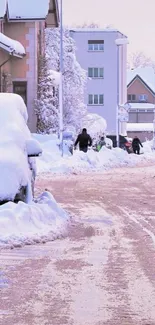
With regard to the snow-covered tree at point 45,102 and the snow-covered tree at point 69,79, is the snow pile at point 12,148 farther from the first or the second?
the snow-covered tree at point 69,79

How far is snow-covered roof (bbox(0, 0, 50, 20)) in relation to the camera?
110 ft

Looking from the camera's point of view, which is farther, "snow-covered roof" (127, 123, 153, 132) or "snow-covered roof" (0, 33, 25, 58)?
"snow-covered roof" (127, 123, 153, 132)

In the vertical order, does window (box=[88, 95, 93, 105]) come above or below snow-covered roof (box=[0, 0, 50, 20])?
below

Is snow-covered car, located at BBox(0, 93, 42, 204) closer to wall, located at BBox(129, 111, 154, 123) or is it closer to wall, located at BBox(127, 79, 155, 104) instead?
wall, located at BBox(129, 111, 154, 123)

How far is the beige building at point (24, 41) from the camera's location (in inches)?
1308

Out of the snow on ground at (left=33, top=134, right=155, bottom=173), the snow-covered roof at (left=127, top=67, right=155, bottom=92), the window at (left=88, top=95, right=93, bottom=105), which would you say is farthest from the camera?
the snow-covered roof at (left=127, top=67, right=155, bottom=92)

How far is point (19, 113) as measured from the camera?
12.2 meters

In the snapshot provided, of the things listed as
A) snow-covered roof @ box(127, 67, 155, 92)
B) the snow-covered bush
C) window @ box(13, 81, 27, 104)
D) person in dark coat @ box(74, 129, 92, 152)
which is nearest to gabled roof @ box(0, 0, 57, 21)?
window @ box(13, 81, 27, 104)

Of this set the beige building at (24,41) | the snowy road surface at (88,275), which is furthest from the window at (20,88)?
the snowy road surface at (88,275)

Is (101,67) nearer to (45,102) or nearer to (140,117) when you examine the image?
(140,117)

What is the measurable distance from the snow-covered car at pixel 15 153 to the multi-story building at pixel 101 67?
5807 centimetres

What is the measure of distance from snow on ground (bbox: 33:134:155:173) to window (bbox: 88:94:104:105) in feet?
114

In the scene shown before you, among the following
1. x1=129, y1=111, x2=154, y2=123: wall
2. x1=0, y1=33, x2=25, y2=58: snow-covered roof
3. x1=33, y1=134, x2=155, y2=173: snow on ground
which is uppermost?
x1=0, y1=33, x2=25, y2=58: snow-covered roof

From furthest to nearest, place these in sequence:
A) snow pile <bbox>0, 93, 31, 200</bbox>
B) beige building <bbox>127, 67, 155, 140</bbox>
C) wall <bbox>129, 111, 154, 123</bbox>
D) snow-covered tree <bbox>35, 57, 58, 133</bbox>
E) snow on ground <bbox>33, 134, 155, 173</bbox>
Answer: wall <bbox>129, 111, 154, 123</bbox> → beige building <bbox>127, 67, 155, 140</bbox> → snow-covered tree <bbox>35, 57, 58, 133</bbox> → snow on ground <bbox>33, 134, 155, 173</bbox> → snow pile <bbox>0, 93, 31, 200</bbox>
